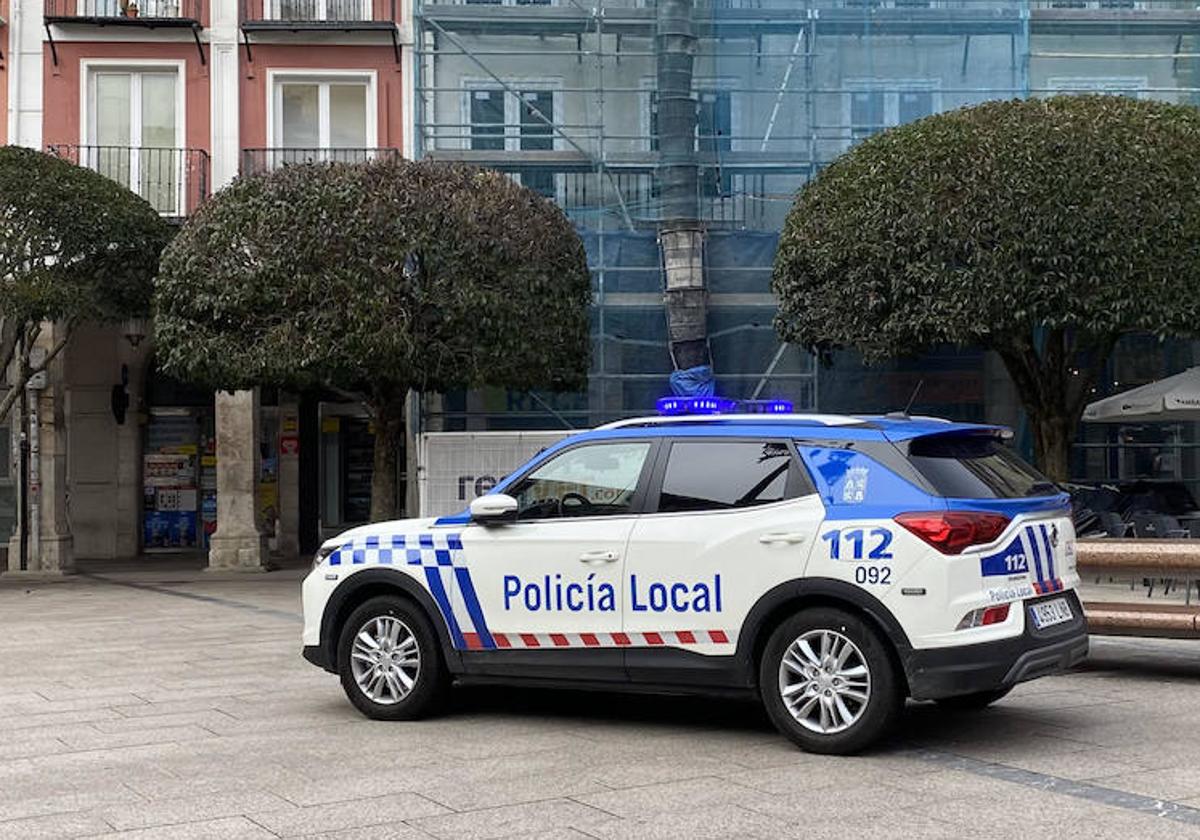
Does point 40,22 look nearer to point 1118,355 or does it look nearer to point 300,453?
point 300,453

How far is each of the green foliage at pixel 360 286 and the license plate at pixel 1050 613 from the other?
34.6 ft

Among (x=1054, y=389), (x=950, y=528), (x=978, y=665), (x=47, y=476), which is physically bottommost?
(x=978, y=665)

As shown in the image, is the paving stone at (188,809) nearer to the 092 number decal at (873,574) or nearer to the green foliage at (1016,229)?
the 092 number decal at (873,574)

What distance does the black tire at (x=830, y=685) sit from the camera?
694 centimetres

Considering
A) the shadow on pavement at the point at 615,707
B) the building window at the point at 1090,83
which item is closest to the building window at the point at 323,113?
the building window at the point at 1090,83

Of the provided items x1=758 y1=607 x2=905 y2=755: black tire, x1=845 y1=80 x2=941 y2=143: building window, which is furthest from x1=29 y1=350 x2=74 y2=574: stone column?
x1=758 y1=607 x2=905 y2=755: black tire

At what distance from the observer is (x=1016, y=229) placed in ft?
54.6

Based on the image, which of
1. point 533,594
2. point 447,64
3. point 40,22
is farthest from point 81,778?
point 40,22

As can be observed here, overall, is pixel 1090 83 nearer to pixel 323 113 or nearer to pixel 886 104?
pixel 886 104

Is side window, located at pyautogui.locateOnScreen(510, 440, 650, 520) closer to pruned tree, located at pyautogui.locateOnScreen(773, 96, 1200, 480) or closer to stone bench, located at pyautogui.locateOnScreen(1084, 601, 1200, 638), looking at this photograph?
stone bench, located at pyautogui.locateOnScreen(1084, 601, 1200, 638)

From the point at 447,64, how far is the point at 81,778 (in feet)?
56.6

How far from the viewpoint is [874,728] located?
22.8ft

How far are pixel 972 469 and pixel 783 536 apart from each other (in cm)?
105

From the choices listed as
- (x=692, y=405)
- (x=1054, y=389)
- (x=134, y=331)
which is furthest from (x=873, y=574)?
(x=134, y=331)
